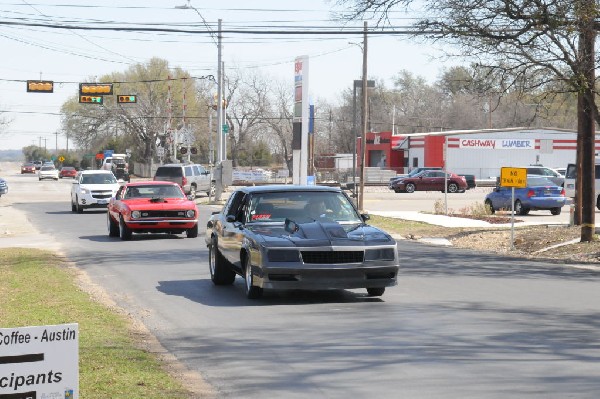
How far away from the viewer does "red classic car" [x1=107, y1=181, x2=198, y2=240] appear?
83.6ft

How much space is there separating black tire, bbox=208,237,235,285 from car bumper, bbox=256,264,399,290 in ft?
7.79

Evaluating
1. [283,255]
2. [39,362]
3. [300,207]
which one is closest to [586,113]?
[300,207]

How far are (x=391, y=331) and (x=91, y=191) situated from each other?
29.5m

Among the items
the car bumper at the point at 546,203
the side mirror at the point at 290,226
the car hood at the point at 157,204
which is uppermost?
the side mirror at the point at 290,226

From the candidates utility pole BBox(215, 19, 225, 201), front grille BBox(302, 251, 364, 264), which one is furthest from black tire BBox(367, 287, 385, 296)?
utility pole BBox(215, 19, 225, 201)

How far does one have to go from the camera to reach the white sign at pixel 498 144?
279ft

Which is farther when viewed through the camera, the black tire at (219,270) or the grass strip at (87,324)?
the black tire at (219,270)

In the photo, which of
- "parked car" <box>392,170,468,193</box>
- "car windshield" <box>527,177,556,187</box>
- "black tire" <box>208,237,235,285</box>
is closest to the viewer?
"black tire" <box>208,237,235,285</box>

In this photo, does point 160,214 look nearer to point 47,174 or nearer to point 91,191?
point 91,191

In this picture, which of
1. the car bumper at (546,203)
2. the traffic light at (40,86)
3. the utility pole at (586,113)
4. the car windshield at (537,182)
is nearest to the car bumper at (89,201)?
the traffic light at (40,86)

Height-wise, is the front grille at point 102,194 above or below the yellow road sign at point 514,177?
below

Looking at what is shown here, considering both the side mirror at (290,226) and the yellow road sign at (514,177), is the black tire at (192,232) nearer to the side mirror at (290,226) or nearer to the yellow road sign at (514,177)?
the yellow road sign at (514,177)

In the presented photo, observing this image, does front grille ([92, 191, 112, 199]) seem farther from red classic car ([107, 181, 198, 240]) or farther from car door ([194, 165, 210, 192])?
car door ([194, 165, 210, 192])

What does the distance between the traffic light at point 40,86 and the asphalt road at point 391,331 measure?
107ft
